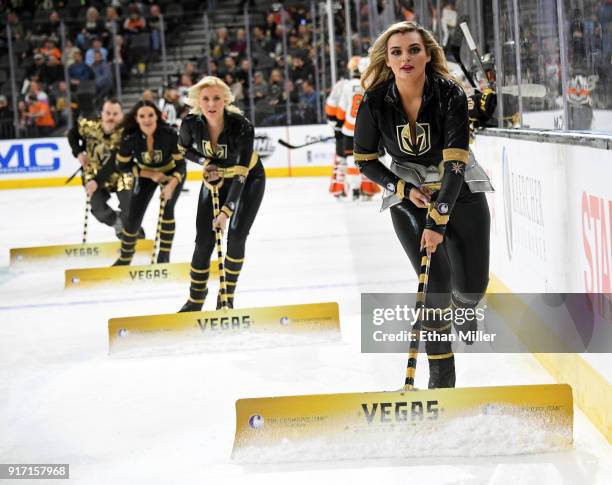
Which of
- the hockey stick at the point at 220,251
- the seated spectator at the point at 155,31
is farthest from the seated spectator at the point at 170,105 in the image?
the hockey stick at the point at 220,251

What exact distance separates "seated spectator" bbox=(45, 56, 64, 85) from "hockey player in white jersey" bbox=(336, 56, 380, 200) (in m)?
6.76

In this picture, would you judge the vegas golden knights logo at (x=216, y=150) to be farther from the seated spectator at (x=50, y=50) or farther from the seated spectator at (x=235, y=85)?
the seated spectator at (x=50, y=50)

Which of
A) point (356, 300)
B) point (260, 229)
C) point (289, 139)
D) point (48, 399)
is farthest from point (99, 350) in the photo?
point (289, 139)

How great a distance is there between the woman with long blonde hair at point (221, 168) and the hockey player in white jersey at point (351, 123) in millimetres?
4909

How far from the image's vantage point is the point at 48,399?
415 centimetres

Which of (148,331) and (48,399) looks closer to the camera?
(48,399)

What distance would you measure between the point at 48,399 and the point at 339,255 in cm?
410

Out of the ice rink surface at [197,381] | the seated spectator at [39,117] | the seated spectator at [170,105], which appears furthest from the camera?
the seated spectator at [39,117]

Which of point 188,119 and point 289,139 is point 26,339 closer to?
point 188,119

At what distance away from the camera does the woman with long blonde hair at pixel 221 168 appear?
5148mm

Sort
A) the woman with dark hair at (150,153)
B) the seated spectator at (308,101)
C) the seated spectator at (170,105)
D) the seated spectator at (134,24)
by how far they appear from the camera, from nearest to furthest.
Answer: the woman with dark hair at (150,153), the seated spectator at (170,105), the seated spectator at (308,101), the seated spectator at (134,24)

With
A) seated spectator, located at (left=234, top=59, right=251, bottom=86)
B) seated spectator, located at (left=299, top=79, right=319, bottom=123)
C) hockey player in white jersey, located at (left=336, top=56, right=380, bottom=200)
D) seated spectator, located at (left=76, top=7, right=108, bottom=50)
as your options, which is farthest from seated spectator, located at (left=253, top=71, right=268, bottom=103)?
hockey player in white jersey, located at (left=336, top=56, right=380, bottom=200)

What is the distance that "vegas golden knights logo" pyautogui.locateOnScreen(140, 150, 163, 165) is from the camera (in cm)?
677

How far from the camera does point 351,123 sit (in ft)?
37.0
